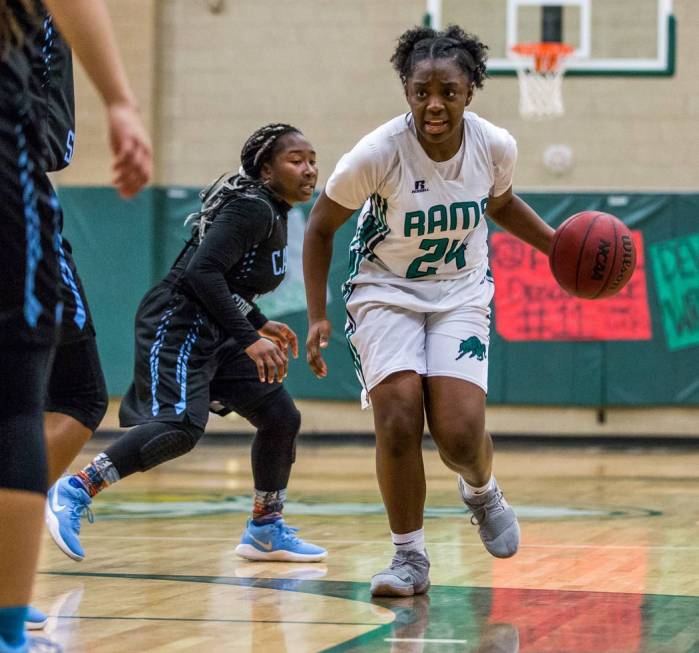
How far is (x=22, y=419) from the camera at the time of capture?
2.32 metres

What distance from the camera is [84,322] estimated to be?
3.05m

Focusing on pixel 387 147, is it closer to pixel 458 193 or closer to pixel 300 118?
pixel 458 193

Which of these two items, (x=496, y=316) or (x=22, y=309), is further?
(x=496, y=316)

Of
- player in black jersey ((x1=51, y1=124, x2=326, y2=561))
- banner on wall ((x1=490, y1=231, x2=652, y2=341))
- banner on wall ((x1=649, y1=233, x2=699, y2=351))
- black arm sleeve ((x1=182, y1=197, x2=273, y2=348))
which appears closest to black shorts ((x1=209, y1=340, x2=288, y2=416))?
player in black jersey ((x1=51, y1=124, x2=326, y2=561))

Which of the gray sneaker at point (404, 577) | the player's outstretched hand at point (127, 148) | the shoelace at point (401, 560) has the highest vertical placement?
the player's outstretched hand at point (127, 148)

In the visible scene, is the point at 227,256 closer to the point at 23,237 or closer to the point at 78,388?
the point at 78,388

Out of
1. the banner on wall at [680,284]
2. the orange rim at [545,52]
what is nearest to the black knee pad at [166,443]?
the orange rim at [545,52]

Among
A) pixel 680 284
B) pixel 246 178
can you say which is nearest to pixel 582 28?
pixel 680 284

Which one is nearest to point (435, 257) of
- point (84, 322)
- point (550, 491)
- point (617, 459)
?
point (84, 322)

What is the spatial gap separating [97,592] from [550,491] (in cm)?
414

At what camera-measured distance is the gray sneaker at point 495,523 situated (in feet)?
14.1

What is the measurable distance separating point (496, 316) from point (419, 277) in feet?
24.6

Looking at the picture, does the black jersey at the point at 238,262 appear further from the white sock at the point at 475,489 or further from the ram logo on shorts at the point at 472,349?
the white sock at the point at 475,489

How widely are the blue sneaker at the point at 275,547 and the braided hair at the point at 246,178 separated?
1.08 m
